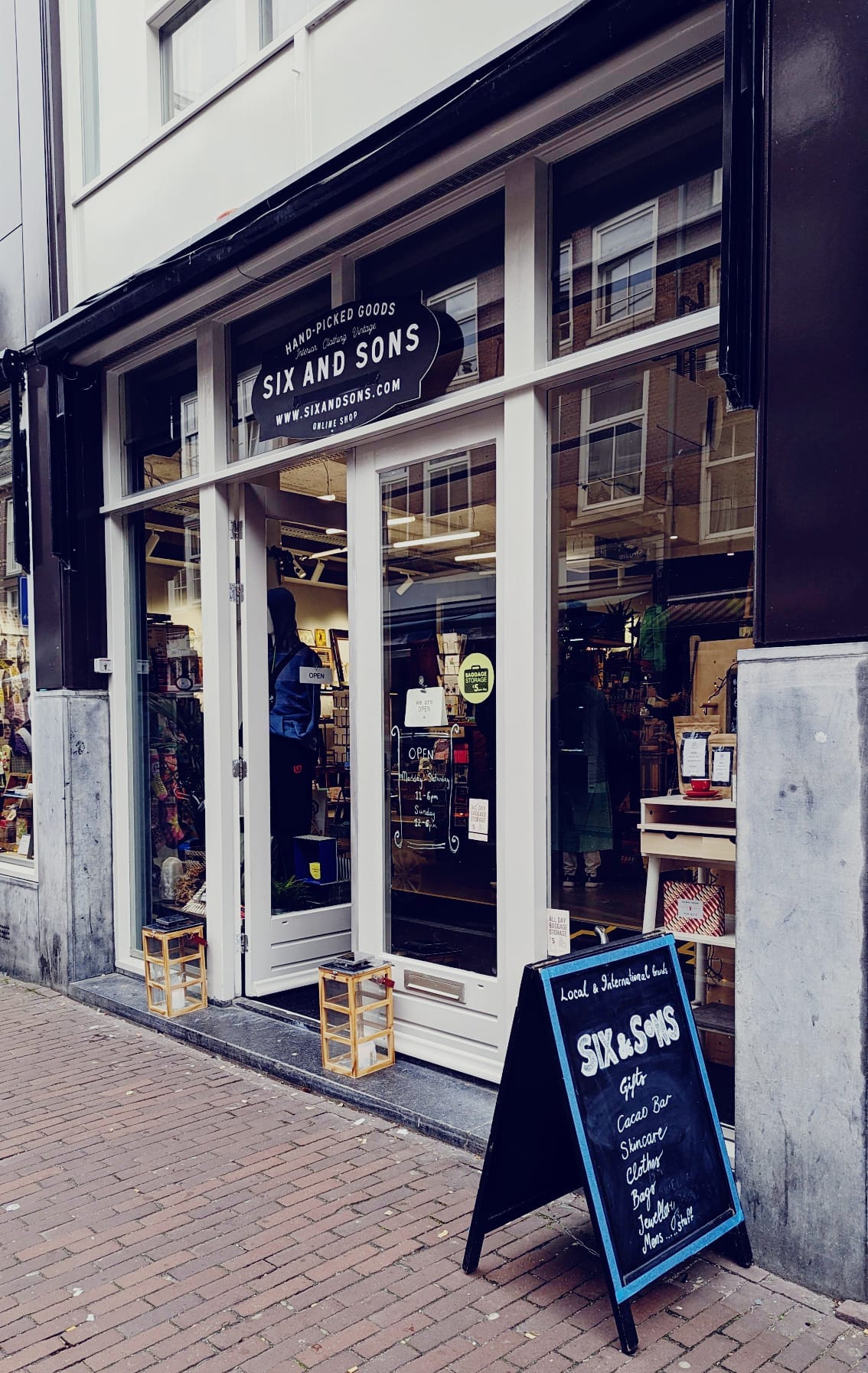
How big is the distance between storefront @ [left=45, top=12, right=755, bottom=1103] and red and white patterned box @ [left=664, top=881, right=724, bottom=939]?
5.1 inches

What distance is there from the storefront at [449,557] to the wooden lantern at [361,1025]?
11 cm

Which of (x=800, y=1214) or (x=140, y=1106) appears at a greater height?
(x=800, y=1214)

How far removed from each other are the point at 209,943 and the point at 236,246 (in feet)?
13.1

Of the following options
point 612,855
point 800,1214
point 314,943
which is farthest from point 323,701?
point 800,1214

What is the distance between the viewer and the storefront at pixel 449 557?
421 cm

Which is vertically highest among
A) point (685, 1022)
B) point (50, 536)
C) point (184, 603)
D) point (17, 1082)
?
point (50, 536)

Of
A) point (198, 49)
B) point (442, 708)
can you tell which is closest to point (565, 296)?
point (442, 708)

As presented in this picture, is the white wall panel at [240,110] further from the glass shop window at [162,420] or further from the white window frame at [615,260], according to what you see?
the white window frame at [615,260]

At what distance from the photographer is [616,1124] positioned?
2.96 meters

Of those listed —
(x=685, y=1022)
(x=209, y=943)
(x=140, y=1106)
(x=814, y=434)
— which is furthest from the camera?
(x=209, y=943)

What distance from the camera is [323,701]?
278 inches

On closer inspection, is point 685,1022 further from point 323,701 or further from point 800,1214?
point 323,701

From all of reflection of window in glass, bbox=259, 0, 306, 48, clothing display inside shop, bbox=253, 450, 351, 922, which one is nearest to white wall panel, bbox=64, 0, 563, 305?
reflection of window in glass, bbox=259, 0, 306, 48

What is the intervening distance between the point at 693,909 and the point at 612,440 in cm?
227
